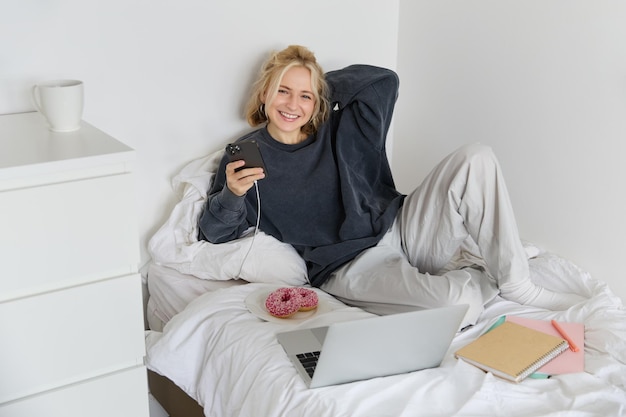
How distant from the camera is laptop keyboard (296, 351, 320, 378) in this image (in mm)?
1684

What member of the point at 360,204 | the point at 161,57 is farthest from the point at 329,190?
the point at 161,57

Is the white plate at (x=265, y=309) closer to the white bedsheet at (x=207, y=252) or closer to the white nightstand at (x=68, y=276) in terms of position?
the white bedsheet at (x=207, y=252)

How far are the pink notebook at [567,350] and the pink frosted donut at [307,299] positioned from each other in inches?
18.2

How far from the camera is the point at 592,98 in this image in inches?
85.0

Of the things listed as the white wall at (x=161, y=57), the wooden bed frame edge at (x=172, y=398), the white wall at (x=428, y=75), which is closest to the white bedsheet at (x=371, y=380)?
the wooden bed frame edge at (x=172, y=398)

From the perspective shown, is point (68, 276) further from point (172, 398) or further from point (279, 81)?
point (279, 81)

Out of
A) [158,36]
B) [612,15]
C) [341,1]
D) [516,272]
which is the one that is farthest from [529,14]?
[158,36]

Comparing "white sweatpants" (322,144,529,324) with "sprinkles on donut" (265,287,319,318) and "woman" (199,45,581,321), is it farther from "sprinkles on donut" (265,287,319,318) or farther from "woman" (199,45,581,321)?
"sprinkles on donut" (265,287,319,318)

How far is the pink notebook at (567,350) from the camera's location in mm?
1739

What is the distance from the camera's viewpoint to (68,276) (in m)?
1.59

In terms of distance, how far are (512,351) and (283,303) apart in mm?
527

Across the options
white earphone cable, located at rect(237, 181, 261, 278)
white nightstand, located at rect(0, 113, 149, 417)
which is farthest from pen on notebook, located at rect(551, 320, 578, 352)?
white nightstand, located at rect(0, 113, 149, 417)

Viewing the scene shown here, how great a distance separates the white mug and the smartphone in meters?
0.39

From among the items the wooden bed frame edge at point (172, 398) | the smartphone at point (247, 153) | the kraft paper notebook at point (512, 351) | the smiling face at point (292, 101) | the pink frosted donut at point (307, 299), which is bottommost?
the wooden bed frame edge at point (172, 398)
